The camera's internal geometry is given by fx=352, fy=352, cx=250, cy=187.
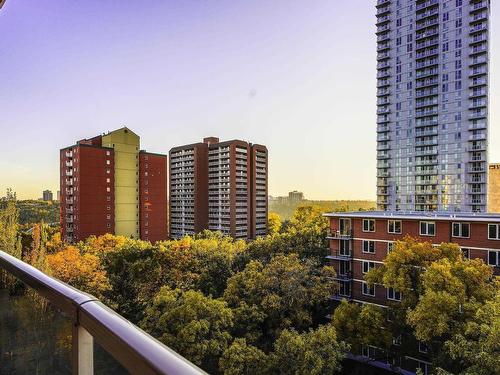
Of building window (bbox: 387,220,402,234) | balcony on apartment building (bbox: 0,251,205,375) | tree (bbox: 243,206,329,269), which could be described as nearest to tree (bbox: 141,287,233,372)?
tree (bbox: 243,206,329,269)

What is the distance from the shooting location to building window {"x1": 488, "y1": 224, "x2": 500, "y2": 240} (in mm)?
14938

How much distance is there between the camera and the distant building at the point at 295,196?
10162 centimetres

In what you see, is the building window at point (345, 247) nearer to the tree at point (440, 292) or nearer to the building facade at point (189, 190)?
the tree at point (440, 292)

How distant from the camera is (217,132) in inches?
2383

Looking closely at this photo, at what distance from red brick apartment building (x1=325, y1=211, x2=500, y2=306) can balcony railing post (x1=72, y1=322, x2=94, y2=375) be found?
17600 millimetres

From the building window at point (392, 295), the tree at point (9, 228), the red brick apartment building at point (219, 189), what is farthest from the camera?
the red brick apartment building at point (219, 189)

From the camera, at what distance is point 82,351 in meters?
0.94

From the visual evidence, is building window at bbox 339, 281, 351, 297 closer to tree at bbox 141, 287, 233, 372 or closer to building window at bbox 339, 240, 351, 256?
building window at bbox 339, 240, 351, 256

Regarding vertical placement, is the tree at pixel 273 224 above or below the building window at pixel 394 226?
below

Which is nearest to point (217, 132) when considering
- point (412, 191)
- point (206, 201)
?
point (206, 201)

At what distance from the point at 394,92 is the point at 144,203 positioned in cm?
3574

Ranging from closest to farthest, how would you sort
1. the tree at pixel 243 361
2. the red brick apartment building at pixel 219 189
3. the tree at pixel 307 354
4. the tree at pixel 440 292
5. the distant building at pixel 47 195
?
the tree at pixel 307 354 < the tree at pixel 243 361 < the tree at pixel 440 292 < the distant building at pixel 47 195 < the red brick apartment building at pixel 219 189

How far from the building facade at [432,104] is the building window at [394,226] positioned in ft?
90.2

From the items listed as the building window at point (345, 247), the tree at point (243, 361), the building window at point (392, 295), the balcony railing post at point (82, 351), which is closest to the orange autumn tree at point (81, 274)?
the tree at point (243, 361)
